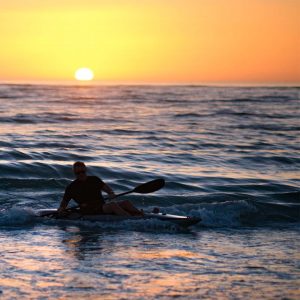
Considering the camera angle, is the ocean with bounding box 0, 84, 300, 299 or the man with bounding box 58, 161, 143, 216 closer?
the ocean with bounding box 0, 84, 300, 299

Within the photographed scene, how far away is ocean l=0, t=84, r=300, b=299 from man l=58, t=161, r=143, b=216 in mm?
339

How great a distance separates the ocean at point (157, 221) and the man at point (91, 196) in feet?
1.11

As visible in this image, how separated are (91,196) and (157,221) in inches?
55.8

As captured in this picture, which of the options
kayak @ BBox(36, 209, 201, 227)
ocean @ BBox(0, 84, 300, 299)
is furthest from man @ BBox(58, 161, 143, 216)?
ocean @ BBox(0, 84, 300, 299)

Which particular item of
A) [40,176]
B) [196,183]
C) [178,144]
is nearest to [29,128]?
[178,144]


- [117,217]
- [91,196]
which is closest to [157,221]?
[117,217]

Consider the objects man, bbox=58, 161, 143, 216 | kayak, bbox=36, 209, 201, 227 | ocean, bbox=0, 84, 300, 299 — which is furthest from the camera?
man, bbox=58, 161, 143, 216

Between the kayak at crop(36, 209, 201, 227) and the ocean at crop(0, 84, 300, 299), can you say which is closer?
the ocean at crop(0, 84, 300, 299)

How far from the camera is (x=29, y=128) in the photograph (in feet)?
117

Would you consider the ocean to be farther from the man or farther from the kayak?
the man

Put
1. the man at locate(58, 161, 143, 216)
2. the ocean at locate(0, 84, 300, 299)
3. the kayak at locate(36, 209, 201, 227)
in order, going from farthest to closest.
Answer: the man at locate(58, 161, 143, 216) < the kayak at locate(36, 209, 201, 227) < the ocean at locate(0, 84, 300, 299)

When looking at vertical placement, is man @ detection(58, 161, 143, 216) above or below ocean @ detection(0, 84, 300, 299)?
above

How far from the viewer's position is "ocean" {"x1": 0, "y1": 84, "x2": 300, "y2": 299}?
8.87 metres

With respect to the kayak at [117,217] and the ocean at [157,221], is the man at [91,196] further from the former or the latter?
the ocean at [157,221]
